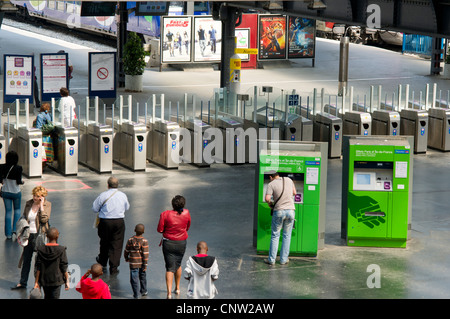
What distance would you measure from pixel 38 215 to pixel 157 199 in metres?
4.64

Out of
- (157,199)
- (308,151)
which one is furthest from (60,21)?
(308,151)

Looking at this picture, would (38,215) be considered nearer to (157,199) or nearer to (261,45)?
(157,199)

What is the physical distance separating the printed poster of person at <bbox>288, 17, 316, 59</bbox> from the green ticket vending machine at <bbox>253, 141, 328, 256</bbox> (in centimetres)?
2344

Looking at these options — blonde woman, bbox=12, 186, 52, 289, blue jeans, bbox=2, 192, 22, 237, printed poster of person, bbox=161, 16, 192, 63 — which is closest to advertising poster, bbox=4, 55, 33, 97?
printed poster of person, bbox=161, 16, 192, 63

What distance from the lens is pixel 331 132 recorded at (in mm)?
19828

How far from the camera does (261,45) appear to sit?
115 feet

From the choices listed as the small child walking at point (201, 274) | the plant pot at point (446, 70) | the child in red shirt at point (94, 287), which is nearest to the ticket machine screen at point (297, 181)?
the small child walking at point (201, 274)

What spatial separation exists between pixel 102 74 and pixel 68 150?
Result: 745 cm

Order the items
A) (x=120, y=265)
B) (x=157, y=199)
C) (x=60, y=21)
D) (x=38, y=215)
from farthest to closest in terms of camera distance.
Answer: (x=60, y=21), (x=157, y=199), (x=120, y=265), (x=38, y=215)

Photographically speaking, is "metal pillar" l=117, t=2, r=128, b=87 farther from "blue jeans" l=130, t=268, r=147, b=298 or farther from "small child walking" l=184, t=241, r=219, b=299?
"small child walking" l=184, t=241, r=219, b=299

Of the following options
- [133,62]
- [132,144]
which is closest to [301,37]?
[133,62]

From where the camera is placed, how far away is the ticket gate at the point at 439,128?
2039 cm

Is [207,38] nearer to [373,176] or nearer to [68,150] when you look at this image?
[68,150]

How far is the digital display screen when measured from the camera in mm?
13047
